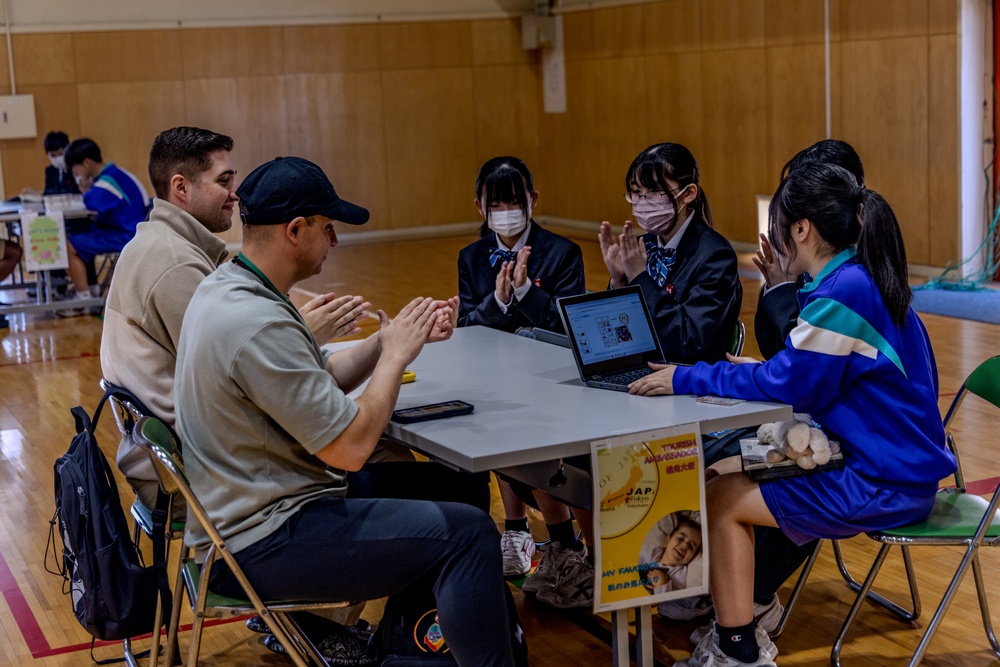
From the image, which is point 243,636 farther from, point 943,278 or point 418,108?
point 418,108

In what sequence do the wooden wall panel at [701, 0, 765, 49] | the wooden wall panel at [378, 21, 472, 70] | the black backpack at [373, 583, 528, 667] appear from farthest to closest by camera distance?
1. the wooden wall panel at [378, 21, 472, 70]
2. the wooden wall panel at [701, 0, 765, 49]
3. the black backpack at [373, 583, 528, 667]

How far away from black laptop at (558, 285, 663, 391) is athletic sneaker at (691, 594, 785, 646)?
2.33 ft

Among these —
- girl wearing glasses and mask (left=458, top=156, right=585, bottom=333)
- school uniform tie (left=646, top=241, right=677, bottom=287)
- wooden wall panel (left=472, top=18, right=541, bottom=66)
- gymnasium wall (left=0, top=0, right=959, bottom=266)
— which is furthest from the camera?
wooden wall panel (left=472, top=18, right=541, bottom=66)

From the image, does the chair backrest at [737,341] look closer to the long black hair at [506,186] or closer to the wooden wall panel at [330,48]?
the long black hair at [506,186]

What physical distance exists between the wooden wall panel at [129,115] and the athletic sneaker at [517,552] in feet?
31.0

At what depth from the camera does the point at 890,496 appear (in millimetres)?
2568

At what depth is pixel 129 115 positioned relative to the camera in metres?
12.1

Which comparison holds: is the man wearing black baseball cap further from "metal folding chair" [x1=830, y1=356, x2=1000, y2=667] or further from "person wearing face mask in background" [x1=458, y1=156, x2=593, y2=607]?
"person wearing face mask in background" [x1=458, y1=156, x2=593, y2=607]

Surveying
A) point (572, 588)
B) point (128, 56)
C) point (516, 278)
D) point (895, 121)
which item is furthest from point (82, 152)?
point (572, 588)

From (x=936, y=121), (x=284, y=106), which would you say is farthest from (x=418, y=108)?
(x=936, y=121)

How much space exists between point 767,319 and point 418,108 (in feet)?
34.6

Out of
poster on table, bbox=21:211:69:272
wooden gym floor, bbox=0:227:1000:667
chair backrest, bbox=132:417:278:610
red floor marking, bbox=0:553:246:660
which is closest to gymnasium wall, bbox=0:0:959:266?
wooden gym floor, bbox=0:227:1000:667

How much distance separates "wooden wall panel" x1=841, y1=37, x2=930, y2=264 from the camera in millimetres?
8727

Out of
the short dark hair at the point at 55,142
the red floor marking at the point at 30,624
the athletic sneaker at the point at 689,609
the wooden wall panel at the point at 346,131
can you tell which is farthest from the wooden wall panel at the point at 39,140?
the athletic sneaker at the point at 689,609
